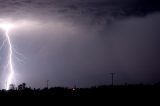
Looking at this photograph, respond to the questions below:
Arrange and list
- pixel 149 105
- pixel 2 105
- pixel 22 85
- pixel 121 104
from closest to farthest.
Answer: pixel 149 105, pixel 121 104, pixel 2 105, pixel 22 85

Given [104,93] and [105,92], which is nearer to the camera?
[104,93]

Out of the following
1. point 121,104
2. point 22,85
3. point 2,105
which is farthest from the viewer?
point 22,85

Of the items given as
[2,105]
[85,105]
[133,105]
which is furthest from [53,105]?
[133,105]

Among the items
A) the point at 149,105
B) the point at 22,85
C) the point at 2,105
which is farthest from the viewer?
the point at 22,85

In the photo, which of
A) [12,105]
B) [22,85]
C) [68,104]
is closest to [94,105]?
[68,104]

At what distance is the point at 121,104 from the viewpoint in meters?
30.8

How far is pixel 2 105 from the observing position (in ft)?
108

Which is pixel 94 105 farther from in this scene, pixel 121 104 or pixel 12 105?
pixel 12 105

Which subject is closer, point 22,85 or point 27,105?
point 27,105

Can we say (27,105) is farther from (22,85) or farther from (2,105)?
(22,85)

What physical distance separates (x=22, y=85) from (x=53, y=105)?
198 feet

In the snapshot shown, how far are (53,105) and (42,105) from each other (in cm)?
109

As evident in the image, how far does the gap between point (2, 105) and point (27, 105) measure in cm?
254

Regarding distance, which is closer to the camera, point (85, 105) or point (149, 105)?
point (149, 105)
